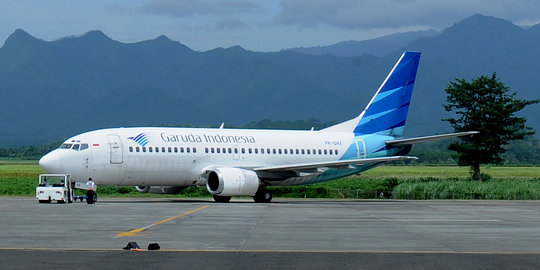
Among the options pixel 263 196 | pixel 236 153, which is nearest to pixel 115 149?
pixel 236 153

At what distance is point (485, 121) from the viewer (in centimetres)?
7194

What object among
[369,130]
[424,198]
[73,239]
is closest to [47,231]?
[73,239]

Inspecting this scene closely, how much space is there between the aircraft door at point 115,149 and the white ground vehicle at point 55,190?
242 centimetres

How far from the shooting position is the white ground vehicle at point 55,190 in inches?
1759

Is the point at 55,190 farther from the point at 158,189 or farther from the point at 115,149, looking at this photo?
the point at 158,189

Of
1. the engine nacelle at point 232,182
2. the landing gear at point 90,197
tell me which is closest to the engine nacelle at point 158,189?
the engine nacelle at point 232,182

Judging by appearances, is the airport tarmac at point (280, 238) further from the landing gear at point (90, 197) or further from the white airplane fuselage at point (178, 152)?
the white airplane fuselage at point (178, 152)

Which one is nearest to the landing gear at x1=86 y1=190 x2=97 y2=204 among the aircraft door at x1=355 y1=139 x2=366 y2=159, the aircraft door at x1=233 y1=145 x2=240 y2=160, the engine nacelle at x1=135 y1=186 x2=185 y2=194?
the engine nacelle at x1=135 y1=186 x2=185 y2=194

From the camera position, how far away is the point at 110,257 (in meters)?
17.5

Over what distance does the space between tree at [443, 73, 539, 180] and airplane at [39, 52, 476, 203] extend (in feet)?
48.2

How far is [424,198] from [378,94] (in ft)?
27.6

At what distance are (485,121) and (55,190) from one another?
38.4 metres

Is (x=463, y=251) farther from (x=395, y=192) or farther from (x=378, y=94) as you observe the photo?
(x=395, y=192)

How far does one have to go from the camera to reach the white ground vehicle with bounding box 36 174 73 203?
147 feet
